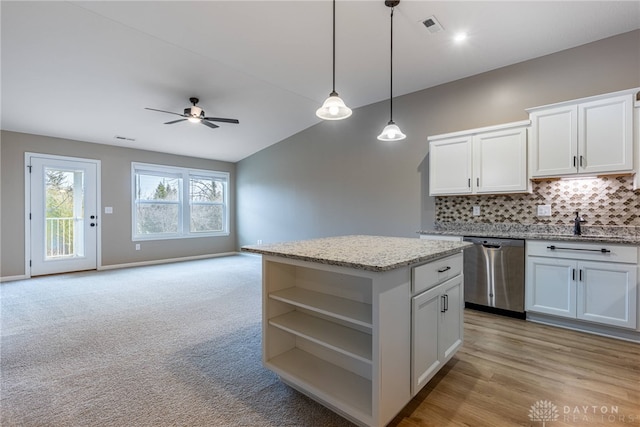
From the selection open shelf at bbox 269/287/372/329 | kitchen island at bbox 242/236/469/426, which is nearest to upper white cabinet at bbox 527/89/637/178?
kitchen island at bbox 242/236/469/426

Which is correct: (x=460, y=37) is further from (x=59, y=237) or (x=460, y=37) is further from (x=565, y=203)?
(x=59, y=237)

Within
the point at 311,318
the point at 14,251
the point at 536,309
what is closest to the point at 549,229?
the point at 536,309

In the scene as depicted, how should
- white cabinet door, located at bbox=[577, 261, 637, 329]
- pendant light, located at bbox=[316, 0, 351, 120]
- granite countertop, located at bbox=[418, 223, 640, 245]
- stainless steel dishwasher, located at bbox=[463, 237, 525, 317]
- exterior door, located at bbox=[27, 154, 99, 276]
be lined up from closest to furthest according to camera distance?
pendant light, located at bbox=[316, 0, 351, 120] < white cabinet door, located at bbox=[577, 261, 637, 329] < granite countertop, located at bbox=[418, 223, 640, 245] < stainless steel dishwasher, located at bbox=[463, 237, 525, 317] < exterior door, located at bbox=[27, 154, 99, 276]

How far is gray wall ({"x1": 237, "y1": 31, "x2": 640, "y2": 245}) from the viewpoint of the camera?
10.2 ft

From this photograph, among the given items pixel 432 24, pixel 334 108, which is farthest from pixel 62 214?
pixel 432 24

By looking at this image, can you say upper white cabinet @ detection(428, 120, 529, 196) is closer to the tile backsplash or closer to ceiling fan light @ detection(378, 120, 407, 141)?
the tile backsplash

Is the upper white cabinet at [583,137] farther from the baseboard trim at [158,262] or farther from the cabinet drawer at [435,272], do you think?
the baseboard trim at [158,262]

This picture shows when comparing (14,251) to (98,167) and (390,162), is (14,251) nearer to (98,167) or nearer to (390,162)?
(98,167)

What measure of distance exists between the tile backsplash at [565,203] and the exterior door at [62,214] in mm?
6273

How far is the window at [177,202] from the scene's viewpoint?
6.12m

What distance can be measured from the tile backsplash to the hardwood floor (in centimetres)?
121

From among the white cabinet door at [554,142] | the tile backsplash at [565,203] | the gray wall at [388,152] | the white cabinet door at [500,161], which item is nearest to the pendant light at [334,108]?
the white cabinet door at [500,161]

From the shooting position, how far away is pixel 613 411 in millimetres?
1652

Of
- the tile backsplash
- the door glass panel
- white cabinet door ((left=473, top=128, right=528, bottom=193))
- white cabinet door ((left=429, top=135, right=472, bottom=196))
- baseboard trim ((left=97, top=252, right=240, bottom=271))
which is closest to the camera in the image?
the tile backsplash
